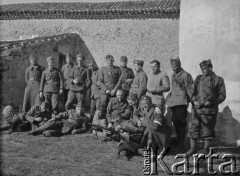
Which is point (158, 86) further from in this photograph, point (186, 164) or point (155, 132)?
point (186, 164)

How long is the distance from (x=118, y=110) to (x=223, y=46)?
2612 mm

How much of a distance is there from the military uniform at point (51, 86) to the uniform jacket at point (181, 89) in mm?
2997

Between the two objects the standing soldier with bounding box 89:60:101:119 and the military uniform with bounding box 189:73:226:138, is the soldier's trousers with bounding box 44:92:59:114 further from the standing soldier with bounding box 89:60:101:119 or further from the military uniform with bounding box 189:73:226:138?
the military uniform with bounding box 189:73:226:138

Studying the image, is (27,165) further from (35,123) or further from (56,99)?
(56,99)

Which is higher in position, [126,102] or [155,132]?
[126,102]

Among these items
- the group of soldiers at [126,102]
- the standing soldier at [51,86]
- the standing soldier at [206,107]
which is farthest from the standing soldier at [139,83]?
the standing soldier at [51,86]

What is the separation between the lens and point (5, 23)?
1508cm

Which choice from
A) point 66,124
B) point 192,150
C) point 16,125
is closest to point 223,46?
point 192,150

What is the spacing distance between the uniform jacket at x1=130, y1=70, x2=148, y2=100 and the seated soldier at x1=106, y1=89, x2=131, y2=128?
42 centimetres

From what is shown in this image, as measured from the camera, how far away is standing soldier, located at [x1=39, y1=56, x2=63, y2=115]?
927 centimetres

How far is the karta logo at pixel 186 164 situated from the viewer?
19.4 ft

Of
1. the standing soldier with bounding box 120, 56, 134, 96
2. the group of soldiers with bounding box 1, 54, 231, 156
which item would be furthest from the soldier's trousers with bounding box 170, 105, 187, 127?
the standing soldier with bounding box 120, 56, 134, 96

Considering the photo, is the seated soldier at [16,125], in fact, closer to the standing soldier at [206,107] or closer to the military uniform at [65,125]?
the military uniform at [65,125]

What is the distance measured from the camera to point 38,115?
28.6ft
